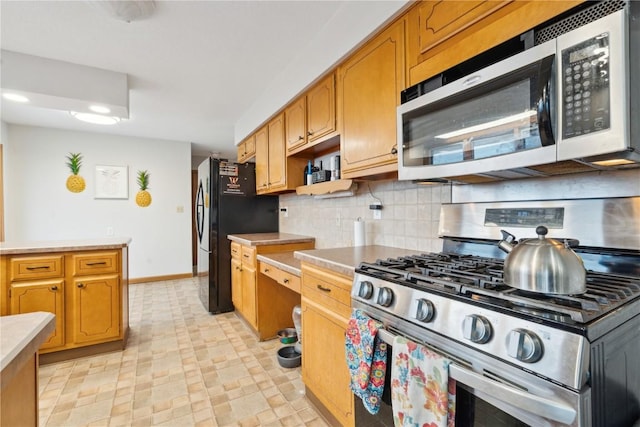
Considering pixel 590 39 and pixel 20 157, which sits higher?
pixel 20 157

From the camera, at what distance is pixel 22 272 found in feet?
7.30

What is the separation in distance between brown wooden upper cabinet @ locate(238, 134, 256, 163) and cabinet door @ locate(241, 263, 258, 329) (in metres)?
1.44

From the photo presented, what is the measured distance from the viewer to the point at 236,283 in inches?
124

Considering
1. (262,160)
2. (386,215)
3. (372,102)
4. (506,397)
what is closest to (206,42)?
(262,160)

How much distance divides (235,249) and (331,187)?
1.53m

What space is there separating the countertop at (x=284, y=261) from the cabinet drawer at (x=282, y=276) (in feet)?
0.11

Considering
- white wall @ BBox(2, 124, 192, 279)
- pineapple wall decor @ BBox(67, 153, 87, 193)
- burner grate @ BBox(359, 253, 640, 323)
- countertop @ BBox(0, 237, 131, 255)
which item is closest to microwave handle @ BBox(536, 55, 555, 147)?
burner grate @ BBox(359, 253, 640, 323)

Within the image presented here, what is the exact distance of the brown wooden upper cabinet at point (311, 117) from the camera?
2.06m

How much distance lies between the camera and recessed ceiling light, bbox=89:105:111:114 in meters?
2.63

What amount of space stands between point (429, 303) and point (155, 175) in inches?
205

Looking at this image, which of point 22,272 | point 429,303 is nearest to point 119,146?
point 22,272

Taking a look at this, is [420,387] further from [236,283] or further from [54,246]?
[54,246]

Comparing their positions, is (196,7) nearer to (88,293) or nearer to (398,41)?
(398,41)

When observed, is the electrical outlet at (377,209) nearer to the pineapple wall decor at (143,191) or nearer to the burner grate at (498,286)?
the burner grate at (498,286)
